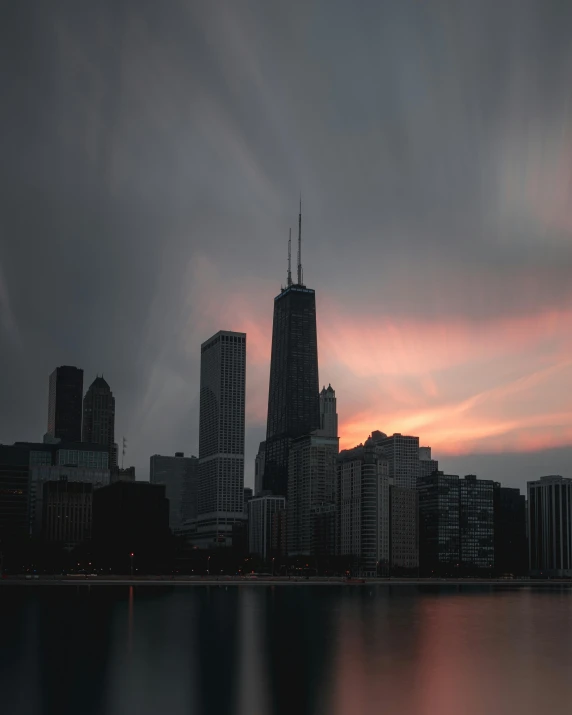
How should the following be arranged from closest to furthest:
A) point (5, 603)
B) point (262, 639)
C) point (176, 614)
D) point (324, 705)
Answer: point (324, 705), point (262, 639), point (176, 614), point (5, 603)

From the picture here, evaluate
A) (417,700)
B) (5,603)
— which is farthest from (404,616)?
(417,700)

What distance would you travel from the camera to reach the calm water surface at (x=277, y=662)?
6519cm

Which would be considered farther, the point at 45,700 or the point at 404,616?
the point at 404,616

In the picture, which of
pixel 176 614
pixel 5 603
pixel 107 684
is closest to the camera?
pixel 107 684

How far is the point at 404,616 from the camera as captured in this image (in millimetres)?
147125

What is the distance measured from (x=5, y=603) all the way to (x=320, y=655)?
297 feet

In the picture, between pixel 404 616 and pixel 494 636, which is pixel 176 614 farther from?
pixel 494 636

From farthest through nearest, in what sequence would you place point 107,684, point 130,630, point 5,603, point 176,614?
point 5,603 → point 176,614 → point 130,630 → point 107,684

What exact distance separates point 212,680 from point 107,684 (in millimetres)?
8544

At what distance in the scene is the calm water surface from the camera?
214 ft

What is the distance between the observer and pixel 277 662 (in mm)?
85500

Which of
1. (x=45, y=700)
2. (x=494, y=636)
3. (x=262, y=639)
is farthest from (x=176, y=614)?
(x=45, y=700)

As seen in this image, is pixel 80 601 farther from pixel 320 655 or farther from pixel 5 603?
pixel 320 655

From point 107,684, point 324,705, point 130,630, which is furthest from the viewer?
point 130,630
